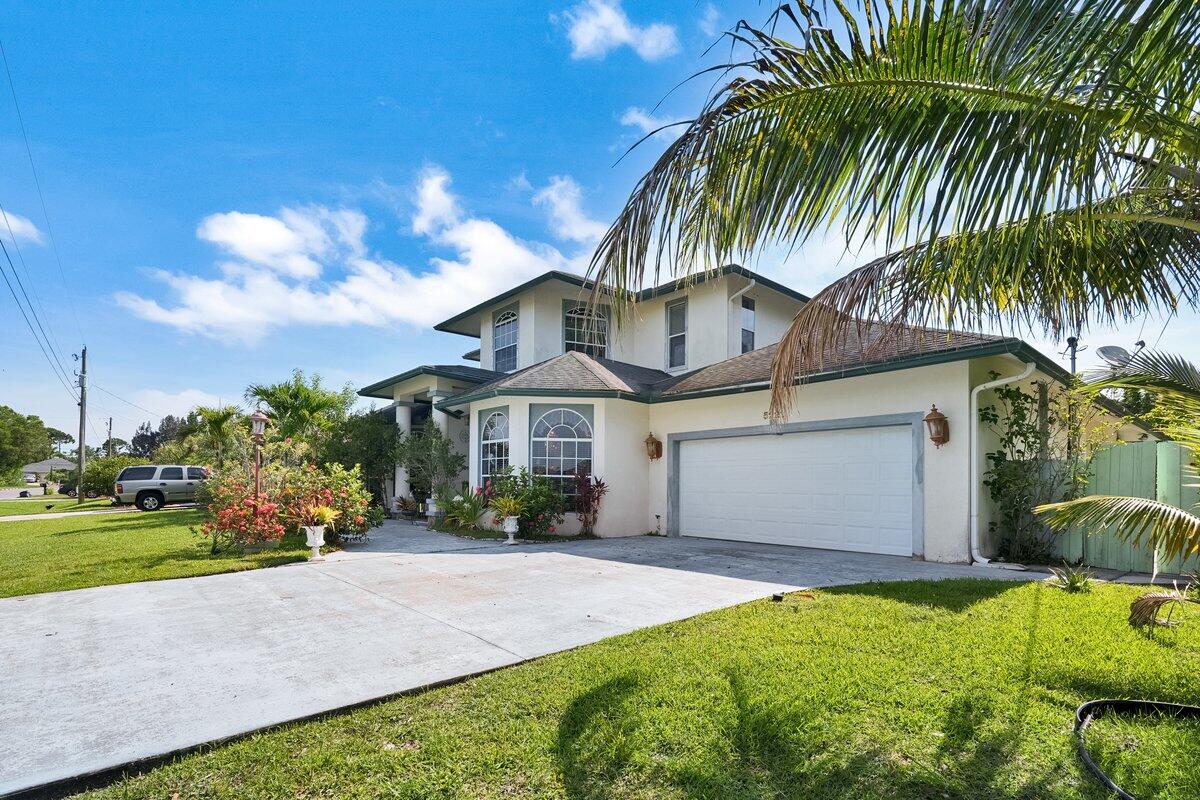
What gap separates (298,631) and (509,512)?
6.43 meters

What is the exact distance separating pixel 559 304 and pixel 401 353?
915 centimetres

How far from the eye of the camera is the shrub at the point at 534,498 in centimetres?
1171

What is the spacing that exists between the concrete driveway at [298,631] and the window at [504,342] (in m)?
9.01

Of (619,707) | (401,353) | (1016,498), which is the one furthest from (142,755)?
(401,353)

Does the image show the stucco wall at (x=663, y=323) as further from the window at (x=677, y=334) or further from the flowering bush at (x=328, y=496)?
the flowering bush at (x=328, y=496)

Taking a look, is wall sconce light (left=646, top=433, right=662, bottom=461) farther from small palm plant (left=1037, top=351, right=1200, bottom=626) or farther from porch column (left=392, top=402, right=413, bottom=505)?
small palm plant (left=1037, top=351, right=1200, bottom=626)

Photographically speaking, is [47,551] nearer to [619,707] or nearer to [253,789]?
[253,789]

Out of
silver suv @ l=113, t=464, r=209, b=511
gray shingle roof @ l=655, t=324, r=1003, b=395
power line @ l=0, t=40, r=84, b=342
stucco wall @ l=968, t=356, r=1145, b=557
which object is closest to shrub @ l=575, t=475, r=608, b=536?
gray shingle roof @ l=655, t=324, r=1003, b=395

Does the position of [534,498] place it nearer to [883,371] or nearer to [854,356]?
[854,356]

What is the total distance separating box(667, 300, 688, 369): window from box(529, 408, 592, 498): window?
4553 millimetres

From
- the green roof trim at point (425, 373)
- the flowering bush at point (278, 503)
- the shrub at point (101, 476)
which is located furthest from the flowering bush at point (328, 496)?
the shrub at point (101, 476)

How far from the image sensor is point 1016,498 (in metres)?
8.61

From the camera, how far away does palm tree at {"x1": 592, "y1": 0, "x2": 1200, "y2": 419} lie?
7.99ft

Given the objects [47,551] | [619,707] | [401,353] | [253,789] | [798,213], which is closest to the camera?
[253,789]
